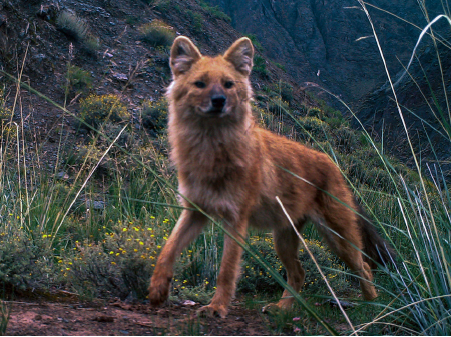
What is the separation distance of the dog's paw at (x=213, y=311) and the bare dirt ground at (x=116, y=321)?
5cm

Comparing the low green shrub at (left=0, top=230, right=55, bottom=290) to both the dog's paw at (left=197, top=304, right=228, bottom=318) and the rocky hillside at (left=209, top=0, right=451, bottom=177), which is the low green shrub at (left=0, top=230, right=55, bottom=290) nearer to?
the dog's paw at (left=197, top=304, right=228, bottom=318)

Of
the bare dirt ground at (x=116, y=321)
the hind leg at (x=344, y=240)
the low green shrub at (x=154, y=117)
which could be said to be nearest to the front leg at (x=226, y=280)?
the bare dirt ground at (x=116, y=321)

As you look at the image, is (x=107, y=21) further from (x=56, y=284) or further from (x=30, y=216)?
(x=56, y=284)

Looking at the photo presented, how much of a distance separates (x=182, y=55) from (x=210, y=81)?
0.62 meters

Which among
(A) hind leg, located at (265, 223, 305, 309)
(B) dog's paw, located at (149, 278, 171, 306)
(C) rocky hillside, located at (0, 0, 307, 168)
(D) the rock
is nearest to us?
(D) the rock

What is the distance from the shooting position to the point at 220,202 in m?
3.73

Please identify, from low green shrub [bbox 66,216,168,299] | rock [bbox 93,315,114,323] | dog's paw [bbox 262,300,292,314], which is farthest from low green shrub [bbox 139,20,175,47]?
rock [bbox 93,315,114,323]

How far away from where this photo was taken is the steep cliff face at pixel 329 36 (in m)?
35.5

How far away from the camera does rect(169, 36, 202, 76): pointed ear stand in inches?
168

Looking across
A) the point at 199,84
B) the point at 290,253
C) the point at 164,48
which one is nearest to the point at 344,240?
the point at 290,253

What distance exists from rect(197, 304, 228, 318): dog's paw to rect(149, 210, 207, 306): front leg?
324 mm

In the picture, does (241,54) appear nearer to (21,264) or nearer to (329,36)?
(21,264)

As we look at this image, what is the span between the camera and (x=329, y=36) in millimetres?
39156

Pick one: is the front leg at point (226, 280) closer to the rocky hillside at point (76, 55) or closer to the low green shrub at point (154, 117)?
the rocky hillside at point (76, 55)
